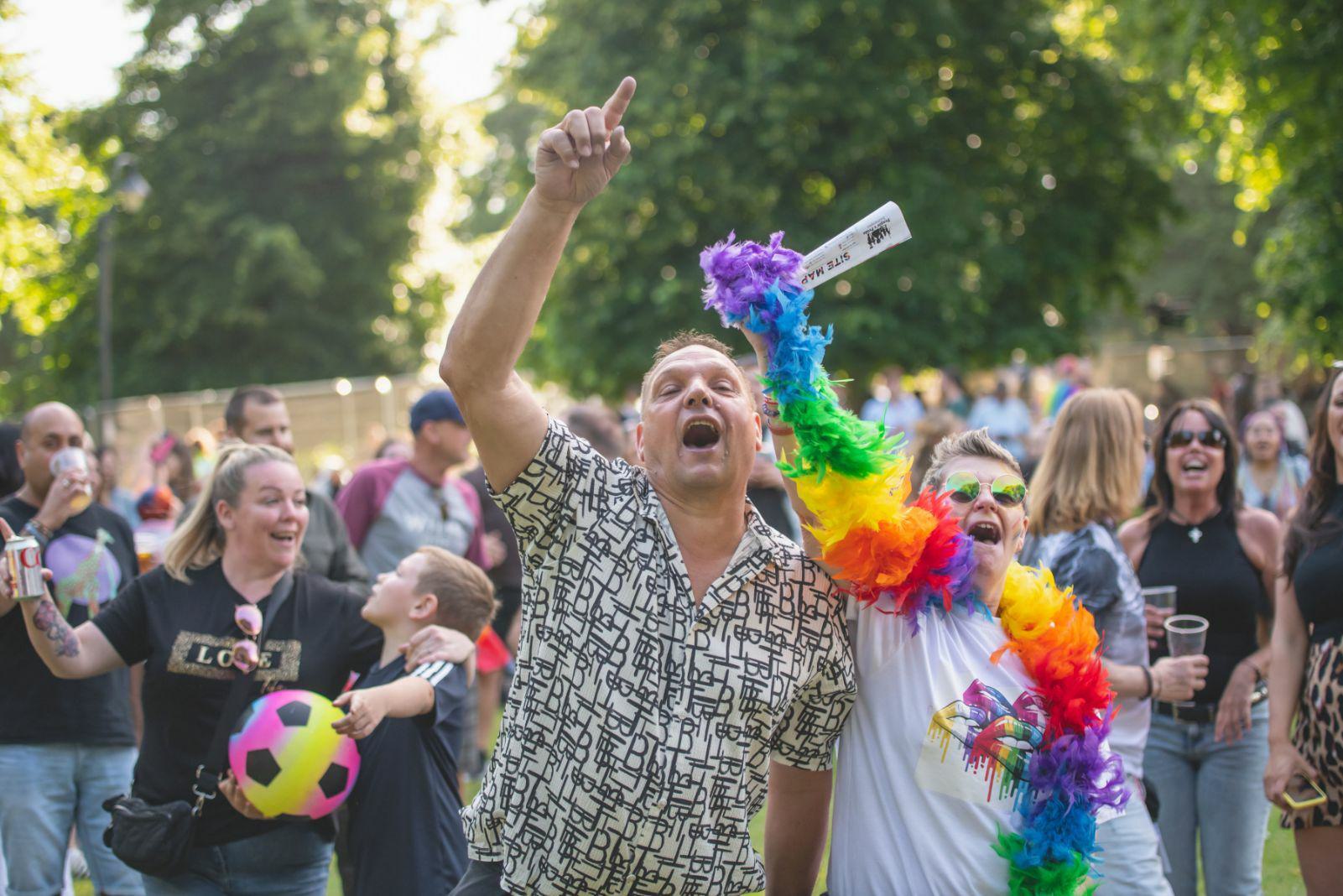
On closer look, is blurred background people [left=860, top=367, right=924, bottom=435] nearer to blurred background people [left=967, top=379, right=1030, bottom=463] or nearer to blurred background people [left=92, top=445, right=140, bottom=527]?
blurred background people [left=967, top=379, right=1030, bottom=463]

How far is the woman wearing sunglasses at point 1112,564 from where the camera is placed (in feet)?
12.7

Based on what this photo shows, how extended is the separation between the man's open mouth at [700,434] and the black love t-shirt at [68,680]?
2624 millimetres

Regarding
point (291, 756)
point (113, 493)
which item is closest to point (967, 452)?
point (291, 756)

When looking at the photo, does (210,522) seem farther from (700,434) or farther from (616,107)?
(616,107)

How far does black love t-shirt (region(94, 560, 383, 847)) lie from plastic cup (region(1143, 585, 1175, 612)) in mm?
2670

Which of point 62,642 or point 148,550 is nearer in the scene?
point 62,642

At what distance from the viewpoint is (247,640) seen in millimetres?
3844

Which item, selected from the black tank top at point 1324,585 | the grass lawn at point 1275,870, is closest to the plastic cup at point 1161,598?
the black tank top at point 1324,585

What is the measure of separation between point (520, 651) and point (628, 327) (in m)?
15.9

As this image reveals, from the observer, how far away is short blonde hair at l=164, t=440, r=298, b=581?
4.02 meters

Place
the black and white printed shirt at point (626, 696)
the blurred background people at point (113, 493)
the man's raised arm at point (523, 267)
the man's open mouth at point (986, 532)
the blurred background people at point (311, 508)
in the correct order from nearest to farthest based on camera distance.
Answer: the man's raised arm at point (523, 267), the black and white printed shirt at point (626, 696), the man's open mouth at point (986, 532), the blurred background people at point (311, 508), the blurred background people at point (113, 493)

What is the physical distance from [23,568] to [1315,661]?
12.9 ft

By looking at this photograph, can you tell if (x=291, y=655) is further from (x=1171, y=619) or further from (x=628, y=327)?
(x=628, y=327)

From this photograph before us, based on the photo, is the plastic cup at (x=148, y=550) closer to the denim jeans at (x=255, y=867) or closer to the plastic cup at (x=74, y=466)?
the plastic cup at (x=74, y=466)
